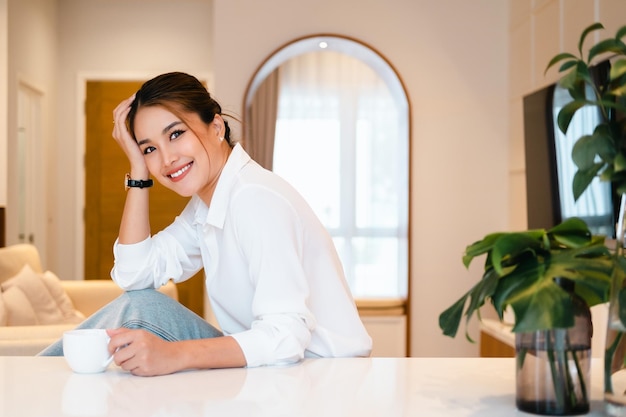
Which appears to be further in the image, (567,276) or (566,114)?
(566,114)

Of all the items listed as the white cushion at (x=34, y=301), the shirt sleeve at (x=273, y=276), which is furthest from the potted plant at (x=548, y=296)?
the white cushion at (x=34, y=301)

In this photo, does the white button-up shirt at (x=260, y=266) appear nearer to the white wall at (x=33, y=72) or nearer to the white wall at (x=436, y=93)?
the white wall at (x=436, y=93)

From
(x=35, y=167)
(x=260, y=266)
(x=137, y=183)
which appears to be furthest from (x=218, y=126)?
(x=35, y=167)

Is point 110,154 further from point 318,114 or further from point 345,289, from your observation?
point 345,289

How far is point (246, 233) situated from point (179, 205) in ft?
18.1

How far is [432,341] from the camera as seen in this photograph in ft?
15.7

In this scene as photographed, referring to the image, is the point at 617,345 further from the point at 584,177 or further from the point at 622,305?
the point at 584,177

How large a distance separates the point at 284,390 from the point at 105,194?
608 cm

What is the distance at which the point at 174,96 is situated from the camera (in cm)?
178

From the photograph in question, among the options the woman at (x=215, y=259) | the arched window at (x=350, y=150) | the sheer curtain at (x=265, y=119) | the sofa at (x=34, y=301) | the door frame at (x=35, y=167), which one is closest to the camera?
the woman at (x=215, y=259)

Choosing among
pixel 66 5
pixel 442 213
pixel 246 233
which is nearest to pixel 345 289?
pixel 246 233

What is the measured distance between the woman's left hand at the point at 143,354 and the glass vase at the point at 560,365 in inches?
22.5

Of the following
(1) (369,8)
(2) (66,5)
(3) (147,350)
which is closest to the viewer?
(3) (147,350)

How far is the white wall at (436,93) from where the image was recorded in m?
4.73
